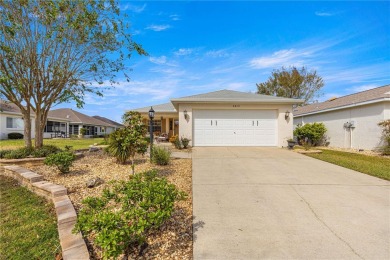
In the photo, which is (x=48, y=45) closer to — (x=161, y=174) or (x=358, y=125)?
(x=161, y=174)

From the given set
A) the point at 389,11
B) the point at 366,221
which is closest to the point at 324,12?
the point at 389,11

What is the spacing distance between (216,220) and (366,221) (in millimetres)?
2491

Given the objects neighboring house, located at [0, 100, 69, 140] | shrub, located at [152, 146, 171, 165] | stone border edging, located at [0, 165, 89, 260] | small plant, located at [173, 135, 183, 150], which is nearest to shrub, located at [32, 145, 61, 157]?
stone border edging, located at [0, 165, 89, 260]

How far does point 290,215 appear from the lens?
350 cm

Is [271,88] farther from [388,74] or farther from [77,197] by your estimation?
[77,197]

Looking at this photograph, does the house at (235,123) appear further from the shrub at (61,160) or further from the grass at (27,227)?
the grass at (27,227)

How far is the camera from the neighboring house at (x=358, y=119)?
435 inches

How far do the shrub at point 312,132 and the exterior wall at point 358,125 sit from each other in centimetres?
80

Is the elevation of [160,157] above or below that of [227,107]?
below

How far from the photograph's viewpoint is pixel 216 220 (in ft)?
10.8

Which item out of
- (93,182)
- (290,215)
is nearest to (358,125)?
(290,215)

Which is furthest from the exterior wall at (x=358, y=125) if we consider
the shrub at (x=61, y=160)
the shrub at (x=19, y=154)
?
the shrub at (x=19, y=154)

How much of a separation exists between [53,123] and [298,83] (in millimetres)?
34907

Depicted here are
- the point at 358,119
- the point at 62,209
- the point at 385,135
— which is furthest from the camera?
the point at 358,119
